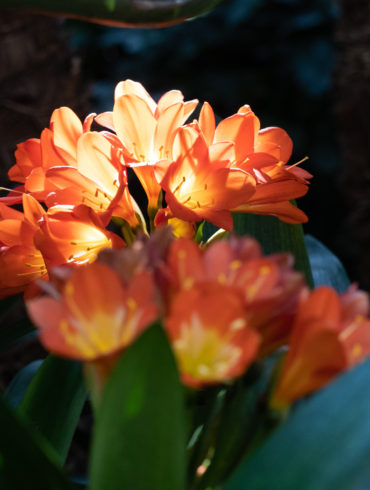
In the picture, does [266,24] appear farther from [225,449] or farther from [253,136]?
[225,449]

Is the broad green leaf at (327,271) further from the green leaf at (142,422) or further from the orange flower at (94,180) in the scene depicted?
the green leaf at (142,422)

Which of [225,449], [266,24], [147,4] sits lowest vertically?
[266,24]

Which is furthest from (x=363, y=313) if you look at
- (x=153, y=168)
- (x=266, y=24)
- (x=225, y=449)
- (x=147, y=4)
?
(x=266, y=24)

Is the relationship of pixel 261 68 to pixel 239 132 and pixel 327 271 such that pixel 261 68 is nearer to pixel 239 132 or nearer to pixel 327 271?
pixel 327 271

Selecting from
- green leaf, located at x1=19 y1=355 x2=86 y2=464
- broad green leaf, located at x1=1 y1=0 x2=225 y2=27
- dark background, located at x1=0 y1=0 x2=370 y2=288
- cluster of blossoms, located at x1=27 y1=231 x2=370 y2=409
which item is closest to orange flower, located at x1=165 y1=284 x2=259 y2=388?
cluster of blossoms, located at x1=27 y1=231 x2=370 y2=409

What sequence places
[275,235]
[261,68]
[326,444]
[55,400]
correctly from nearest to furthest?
[326,444] → [55,400] → [275,235] → [261,68]

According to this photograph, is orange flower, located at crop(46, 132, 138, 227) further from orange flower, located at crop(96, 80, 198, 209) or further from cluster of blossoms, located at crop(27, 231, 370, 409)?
cluster of blossoms, located at crop(27, 231, 370, 409)

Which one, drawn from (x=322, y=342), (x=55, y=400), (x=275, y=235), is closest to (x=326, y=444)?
(x=322, y=342)
